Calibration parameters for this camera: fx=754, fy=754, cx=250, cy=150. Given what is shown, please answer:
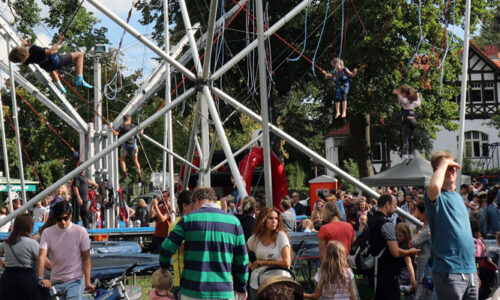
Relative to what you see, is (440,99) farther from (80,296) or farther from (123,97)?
(80,296)

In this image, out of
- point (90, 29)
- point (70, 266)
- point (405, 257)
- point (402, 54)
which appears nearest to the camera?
point (70, 266)

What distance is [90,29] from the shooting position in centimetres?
2952

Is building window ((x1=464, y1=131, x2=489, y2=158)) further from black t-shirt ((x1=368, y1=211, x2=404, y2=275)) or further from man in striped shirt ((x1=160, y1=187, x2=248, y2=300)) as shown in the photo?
man in striped shirt ((x1=160, y1=187, x2=248, y2=300))

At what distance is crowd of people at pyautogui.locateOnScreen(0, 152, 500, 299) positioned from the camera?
5.52 metres

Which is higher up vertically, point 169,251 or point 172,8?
point 172,8

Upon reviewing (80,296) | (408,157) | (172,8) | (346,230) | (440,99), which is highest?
(172,8)

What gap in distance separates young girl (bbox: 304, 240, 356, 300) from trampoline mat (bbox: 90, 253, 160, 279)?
310cm

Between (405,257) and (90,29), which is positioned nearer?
(405,257)

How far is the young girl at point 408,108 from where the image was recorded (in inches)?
415

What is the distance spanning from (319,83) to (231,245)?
75.5 ft

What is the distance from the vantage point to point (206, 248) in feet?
18.9

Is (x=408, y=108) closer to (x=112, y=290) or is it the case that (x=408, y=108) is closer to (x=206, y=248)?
(x=112, y=290)

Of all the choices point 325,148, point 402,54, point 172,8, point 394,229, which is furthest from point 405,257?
point 325,148

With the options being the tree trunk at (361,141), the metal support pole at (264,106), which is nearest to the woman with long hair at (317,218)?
the metal support pole at (264,106)
